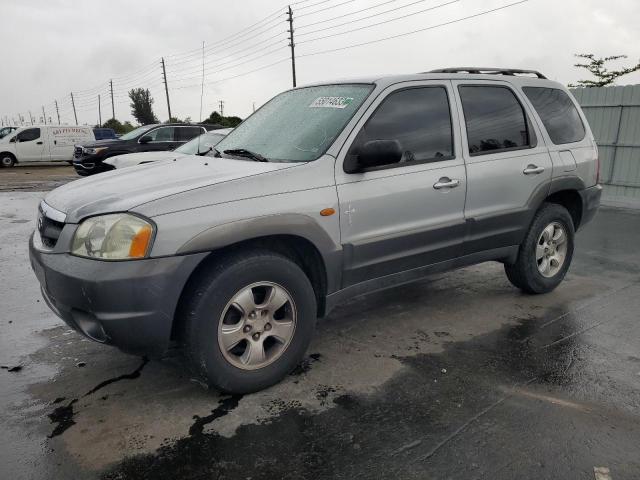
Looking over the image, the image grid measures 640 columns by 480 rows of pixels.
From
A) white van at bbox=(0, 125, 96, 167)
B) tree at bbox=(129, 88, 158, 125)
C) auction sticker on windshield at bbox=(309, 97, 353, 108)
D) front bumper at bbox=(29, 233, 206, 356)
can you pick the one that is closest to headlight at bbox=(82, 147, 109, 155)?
white van at bbox=(0, 125, 96, 167)

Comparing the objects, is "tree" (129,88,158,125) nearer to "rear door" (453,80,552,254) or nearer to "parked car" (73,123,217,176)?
"parked car" (73,123,217,176)

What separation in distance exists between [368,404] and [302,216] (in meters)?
1.13

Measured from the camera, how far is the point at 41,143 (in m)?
22.4

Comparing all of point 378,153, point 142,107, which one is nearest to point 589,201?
point 378,153

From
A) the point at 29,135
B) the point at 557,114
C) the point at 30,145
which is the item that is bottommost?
the point at 30,145

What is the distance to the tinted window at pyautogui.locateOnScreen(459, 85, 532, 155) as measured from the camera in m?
4.08

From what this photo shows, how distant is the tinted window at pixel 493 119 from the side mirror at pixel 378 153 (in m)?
1.03

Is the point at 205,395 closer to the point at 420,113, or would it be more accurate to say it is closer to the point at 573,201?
the point at 420,113

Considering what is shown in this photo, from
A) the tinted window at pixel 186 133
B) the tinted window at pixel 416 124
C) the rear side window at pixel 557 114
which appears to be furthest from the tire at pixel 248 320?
the tinted window at pixel 186 133

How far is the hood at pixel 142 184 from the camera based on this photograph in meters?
2.81

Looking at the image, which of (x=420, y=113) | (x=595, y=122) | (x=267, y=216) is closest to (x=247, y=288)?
(x=267, y=216)

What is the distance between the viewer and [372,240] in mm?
3455

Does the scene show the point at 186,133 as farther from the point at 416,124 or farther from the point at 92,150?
the point at 416,124

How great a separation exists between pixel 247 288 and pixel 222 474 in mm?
960
